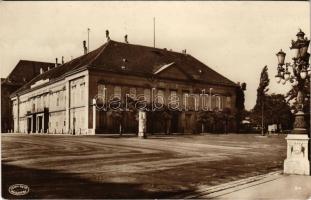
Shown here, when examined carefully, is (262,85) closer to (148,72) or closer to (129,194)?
(129,194)

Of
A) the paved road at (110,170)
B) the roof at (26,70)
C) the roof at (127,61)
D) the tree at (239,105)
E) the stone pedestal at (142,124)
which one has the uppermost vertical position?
the roof at (127,61)

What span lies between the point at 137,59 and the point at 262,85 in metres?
14.2

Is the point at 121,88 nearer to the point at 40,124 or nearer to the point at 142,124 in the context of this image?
the point at 142,124

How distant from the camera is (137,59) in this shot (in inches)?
912

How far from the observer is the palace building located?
13.4 meters

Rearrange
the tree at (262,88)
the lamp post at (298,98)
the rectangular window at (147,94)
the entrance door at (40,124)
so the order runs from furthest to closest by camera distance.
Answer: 1. the rectangular window at (147,94)
2. the entrance door at (40,124)
3. the tree at (262,88)
4. the lamp post at (298,98)

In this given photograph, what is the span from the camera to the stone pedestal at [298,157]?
8758mm

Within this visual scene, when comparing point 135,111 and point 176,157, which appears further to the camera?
point 135,111

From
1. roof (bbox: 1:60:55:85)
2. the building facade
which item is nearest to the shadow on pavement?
the building facade

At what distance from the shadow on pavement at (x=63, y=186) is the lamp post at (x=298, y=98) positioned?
3.20 meters

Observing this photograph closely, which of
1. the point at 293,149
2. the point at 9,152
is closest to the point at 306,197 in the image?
the point at 293,149

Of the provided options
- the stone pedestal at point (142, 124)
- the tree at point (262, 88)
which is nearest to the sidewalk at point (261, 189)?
the tree at point (262, 88)

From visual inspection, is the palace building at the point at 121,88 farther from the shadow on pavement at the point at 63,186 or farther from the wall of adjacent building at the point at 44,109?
the shadow on pavement at the point at 63,186

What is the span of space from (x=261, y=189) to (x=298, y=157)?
2.15 meters
